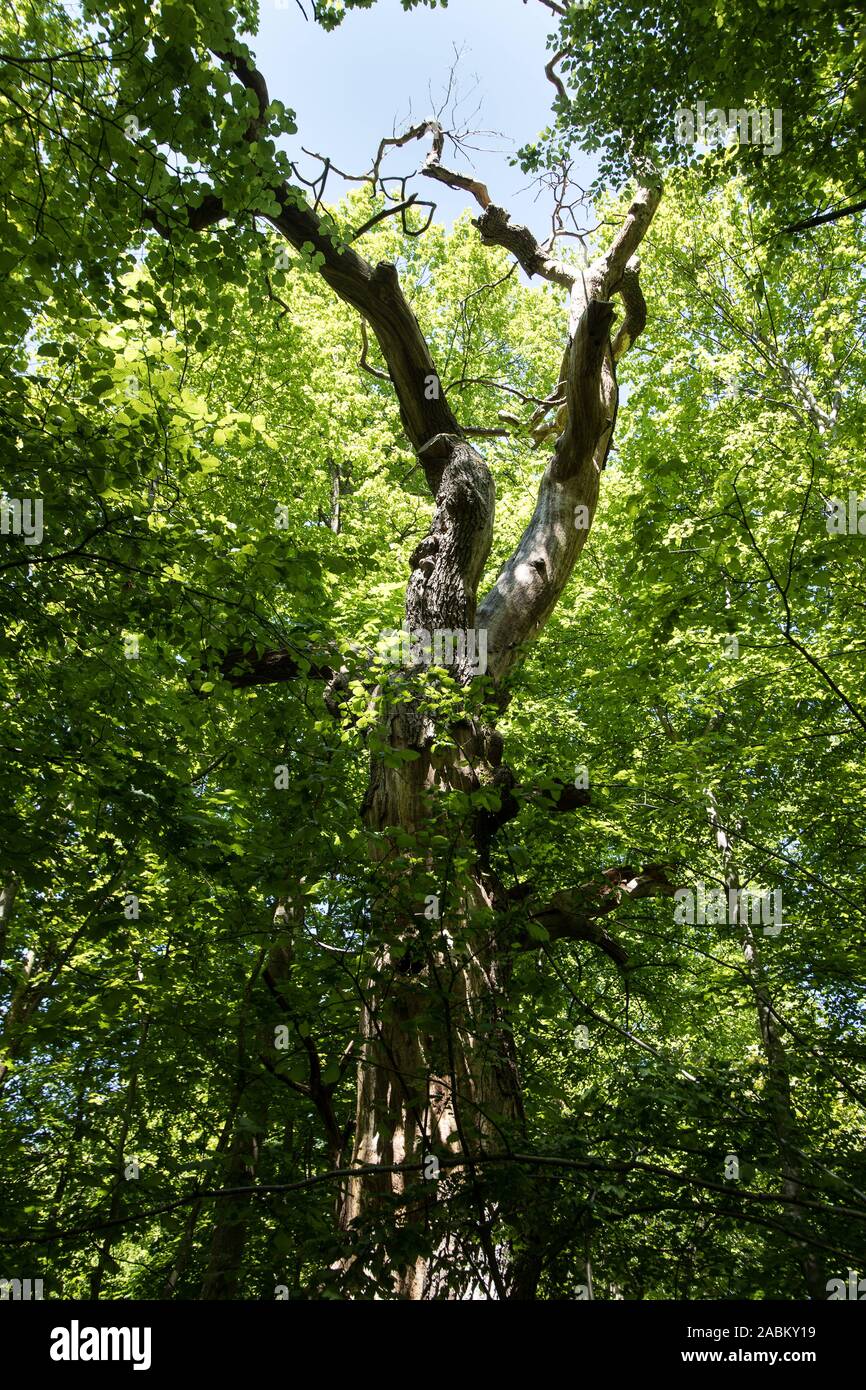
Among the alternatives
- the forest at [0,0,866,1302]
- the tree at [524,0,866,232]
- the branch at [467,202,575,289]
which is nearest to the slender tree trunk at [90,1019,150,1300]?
the forest at [0,0,866,1302]

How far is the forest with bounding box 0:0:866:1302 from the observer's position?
104 inches

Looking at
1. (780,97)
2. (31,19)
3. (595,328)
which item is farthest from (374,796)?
(31,19)

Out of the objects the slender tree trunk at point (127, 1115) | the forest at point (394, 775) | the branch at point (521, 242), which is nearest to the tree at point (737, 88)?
the forest at point (394, 775)

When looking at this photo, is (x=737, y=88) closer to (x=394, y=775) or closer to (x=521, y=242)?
(x=521, y=242)

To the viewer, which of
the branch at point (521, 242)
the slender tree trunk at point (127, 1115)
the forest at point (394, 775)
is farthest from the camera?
the branch at point (521, 242)

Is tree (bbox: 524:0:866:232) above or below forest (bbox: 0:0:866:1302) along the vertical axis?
above

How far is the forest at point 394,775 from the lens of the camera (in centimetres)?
264

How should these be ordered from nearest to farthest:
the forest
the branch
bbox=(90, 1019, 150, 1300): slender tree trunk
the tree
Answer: the forest → the tree → bbox=(90, 1019, 150, 1300): slender tree trunk → the branch

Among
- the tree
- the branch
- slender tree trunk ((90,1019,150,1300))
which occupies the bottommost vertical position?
slender tree trunk ((90,1019,150,1300))

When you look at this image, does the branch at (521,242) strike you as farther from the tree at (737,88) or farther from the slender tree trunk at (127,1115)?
the slender tree trunk at (127,1115)

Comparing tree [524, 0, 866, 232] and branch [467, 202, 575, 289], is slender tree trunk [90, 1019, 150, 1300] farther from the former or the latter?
branch [467, 202, 575, 289]
